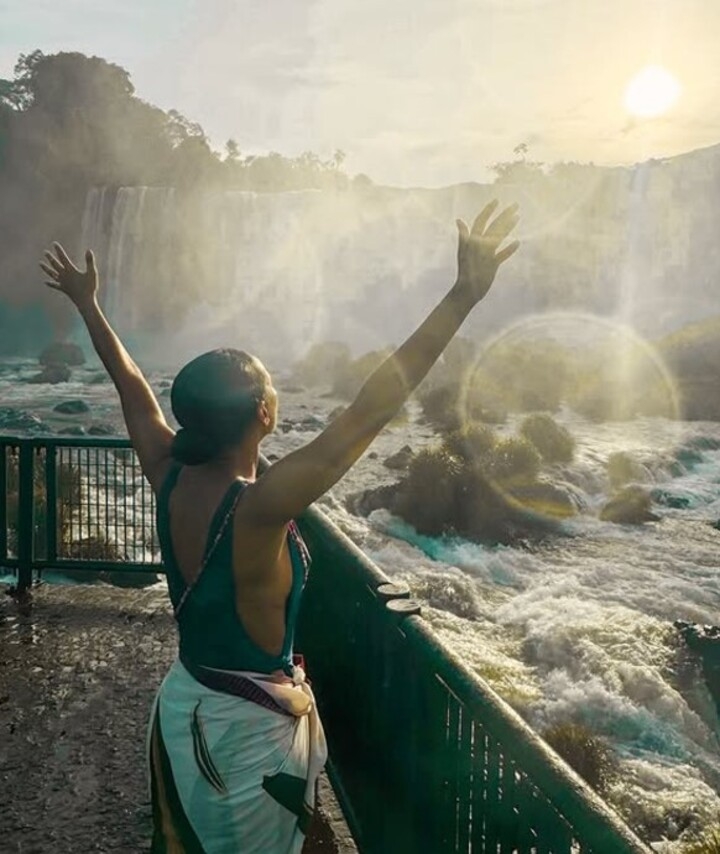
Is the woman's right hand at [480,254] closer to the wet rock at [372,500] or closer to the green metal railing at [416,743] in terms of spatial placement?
the green metal railing at [416,743]

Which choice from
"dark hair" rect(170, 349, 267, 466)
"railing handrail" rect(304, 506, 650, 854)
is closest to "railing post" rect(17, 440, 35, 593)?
"railing handrail" rect(304, 506, 650, 854)

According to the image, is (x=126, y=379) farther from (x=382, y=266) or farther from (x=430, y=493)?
(x=382, y=266)

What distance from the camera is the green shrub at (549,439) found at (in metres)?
23.0

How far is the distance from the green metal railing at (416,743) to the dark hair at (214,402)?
3.20 feet

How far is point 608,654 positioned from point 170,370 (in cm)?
4151

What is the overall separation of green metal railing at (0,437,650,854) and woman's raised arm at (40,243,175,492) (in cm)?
102

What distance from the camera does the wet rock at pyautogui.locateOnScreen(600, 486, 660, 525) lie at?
1844cm

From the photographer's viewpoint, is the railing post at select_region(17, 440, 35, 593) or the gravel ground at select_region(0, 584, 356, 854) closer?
the gravel ground at select_region(0, 584, 356, 854)

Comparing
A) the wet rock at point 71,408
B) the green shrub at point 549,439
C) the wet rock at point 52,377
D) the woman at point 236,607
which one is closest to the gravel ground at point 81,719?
the woman at point 236,607

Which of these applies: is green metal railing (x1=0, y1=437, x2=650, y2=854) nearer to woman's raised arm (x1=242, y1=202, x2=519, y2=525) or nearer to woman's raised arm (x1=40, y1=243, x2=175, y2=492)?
woman's raised arm (x1=242, y1=202, x2=519, y2=525)

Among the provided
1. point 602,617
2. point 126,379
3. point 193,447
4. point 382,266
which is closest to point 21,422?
point 602,617

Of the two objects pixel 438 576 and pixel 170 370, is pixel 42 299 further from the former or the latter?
pixel 438 576

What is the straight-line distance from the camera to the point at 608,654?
10922 millimetres

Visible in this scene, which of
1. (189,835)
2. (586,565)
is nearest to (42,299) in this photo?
(586,565)
